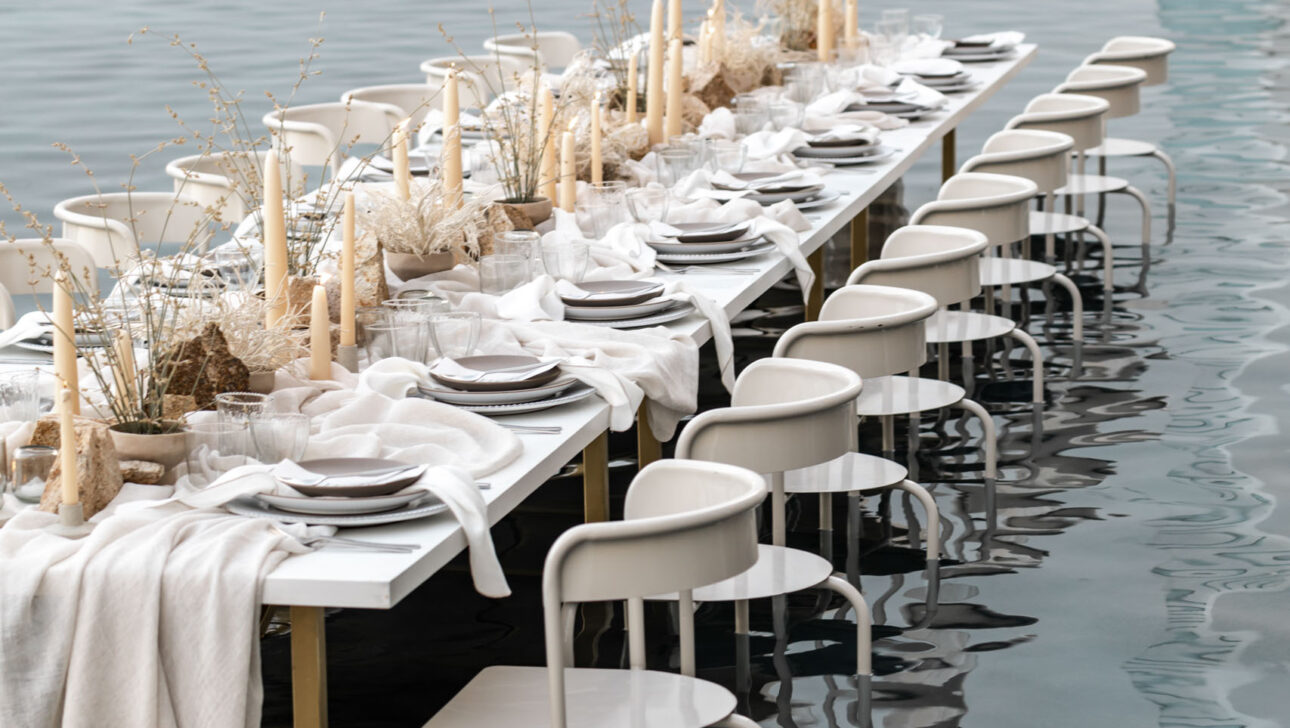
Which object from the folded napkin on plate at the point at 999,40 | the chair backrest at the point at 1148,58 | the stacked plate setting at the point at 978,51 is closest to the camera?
the chair backrest at the point at 1148,58

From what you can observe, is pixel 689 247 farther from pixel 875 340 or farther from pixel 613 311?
pixel 875 340

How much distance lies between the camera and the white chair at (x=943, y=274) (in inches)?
169

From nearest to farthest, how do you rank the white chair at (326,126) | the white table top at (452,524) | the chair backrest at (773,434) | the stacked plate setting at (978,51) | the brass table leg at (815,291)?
the white table top at (452,524) → the chair backrest at (773,434) → the brass table leg at (815,291) → the white chair at (326,126) → the stacked plate setting at (978,51)

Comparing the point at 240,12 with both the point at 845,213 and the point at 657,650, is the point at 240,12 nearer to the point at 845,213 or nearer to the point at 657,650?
the point at 845,213

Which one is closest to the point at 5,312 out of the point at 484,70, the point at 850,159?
the point at 850,159

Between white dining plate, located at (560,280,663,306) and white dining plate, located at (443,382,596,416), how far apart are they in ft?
1.77

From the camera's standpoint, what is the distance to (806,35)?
719cm

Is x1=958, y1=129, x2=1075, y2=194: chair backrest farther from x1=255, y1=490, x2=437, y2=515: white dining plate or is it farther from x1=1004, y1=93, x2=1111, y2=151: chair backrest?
x1=255, y1=490, x2=437, y2=515: white dining plate

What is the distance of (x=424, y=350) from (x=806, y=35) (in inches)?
162

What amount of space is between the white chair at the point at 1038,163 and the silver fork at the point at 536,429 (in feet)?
8.72

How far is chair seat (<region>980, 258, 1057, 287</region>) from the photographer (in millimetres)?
5478

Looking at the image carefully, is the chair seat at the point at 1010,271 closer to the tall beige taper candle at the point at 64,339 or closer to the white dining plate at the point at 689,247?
the white dining plate at the point at 689,247

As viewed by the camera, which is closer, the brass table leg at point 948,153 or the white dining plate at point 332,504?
the white dining plate at point 332,504

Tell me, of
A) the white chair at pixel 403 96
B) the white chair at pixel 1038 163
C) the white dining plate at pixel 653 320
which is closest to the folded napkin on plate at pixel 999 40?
the white chair at pixel 1038 163
